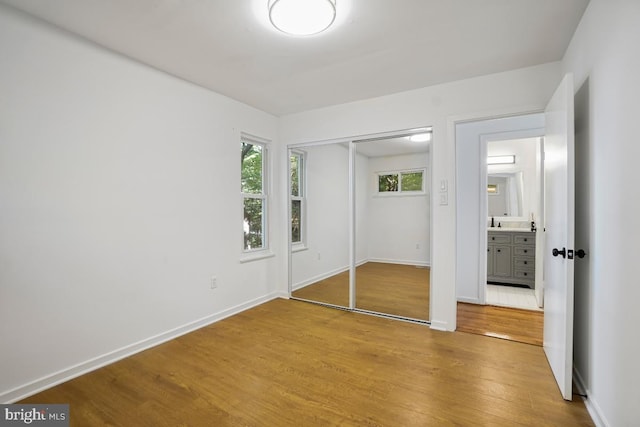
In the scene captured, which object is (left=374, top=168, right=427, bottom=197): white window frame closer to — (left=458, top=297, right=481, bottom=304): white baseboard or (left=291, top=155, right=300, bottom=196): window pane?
(left=291, top=155, right=300, bottom=196): window pane

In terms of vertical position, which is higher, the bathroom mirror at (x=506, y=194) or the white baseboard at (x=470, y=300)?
the bathroom mirror at (x=506, y=194)

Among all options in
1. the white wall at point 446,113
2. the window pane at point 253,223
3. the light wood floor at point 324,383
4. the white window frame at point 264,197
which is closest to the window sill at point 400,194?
the white wall at point 446,113

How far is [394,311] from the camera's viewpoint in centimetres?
354

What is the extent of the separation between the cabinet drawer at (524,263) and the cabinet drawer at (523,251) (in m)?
0.08

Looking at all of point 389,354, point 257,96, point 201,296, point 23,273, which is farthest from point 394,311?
point 23,273

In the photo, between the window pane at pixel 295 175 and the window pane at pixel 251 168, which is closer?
the window pane at pixel 251 168

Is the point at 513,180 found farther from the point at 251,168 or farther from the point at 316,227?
the point at 251,168

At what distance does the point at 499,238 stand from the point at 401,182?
1.95 meters

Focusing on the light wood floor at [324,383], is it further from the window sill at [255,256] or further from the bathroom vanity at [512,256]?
the bathroom vanity at [512,256]

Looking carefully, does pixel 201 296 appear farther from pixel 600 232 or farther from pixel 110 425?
pixel 600 232

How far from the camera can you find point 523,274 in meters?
4.63

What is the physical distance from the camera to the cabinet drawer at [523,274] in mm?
4566

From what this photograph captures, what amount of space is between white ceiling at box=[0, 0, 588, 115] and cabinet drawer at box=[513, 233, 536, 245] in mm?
2850

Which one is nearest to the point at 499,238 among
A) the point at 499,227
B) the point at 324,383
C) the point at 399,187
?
the point at 499,227
